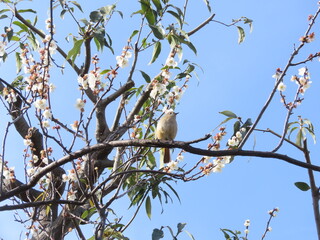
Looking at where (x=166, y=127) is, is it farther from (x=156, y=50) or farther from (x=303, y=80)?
(x=303, y=80)

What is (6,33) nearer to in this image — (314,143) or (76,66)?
(76,66)

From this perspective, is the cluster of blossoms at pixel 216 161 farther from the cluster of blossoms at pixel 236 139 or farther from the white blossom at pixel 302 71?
the white blossom at pixel 302 71

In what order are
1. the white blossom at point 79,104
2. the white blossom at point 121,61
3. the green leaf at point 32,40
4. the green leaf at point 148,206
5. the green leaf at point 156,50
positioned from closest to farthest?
the white blossom at point 79,104 → the white blossom at point 121,61 → the green leaf at point 156,50 → the green leaf at point 148,206 → the green leaf at point 32,40

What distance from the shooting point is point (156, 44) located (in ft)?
12.5

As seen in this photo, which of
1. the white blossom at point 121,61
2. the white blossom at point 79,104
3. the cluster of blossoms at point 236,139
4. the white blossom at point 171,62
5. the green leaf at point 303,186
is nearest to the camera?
the green leaf at point 303,186

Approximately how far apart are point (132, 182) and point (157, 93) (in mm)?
981

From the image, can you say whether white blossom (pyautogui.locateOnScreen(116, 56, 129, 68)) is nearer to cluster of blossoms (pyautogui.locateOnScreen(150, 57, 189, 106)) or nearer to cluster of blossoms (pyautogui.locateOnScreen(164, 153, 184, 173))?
cluster of blossoms (pyautogui.locateOnScreen(150, 57, 189, 106))

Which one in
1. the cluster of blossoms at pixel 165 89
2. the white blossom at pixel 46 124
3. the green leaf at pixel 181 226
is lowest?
the green leaf at pixel 181 226

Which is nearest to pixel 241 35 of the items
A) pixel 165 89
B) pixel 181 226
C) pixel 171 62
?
pixel 171 62

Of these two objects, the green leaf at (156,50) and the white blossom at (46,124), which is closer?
the white blossom at (46,124)

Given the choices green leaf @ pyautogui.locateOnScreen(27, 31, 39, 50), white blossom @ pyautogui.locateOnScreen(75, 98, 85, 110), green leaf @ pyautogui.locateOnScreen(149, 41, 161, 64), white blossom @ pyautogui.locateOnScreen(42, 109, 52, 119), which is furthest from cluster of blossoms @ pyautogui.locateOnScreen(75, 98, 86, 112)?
green leaf @ pyautogui.locateOnScreen(27, 31, 39, 50)

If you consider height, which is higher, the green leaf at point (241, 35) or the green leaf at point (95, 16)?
the green leaf at point (241, 35)

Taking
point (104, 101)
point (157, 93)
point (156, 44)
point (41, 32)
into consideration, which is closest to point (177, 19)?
point (156, 44)

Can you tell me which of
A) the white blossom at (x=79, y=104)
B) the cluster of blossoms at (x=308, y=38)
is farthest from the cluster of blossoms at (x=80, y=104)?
the cluster of blossoms at (x=308, y=38)
